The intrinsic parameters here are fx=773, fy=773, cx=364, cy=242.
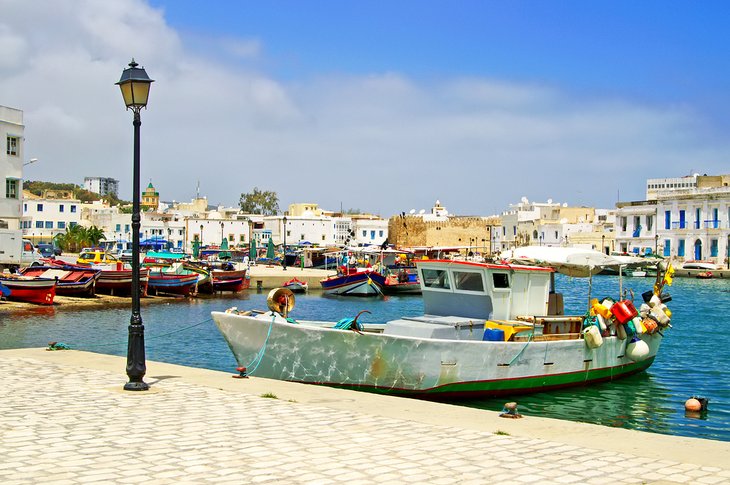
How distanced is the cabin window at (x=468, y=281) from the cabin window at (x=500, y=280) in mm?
291

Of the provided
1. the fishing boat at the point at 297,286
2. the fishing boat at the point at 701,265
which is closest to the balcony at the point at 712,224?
the fishing boat at the point at 701,265

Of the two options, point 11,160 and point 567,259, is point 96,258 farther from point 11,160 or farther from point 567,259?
point 567,259

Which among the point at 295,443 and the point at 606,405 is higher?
the point at 295,443

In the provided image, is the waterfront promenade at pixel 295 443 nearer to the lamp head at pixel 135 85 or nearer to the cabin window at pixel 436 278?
the lamp head at pixel 135 85

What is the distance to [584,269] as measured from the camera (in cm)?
1850

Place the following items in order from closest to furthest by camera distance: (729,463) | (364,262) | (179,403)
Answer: (729,463)
(179,403)
(364,262)

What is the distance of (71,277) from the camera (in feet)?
128

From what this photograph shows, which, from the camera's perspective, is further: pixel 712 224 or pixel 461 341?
pixel 712 224

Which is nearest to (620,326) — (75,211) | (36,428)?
(36,428)

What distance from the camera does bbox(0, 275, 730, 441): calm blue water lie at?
49.9 ft

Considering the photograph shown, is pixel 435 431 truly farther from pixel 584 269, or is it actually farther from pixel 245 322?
pixel 584 269

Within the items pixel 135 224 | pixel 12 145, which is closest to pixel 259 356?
pixel 135 224

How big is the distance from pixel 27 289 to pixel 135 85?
26.1 m

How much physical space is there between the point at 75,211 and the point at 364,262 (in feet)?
148
